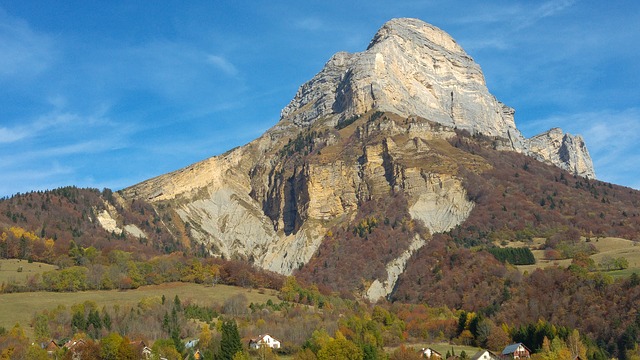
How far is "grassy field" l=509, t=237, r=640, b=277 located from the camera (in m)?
127

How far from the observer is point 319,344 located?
3647 inches

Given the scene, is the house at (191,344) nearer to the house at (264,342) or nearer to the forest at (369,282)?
the forest at (369,282)

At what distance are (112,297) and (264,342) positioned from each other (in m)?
40.2

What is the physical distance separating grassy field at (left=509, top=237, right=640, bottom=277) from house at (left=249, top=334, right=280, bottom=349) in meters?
54.7

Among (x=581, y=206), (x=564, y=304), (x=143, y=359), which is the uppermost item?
(x=581, y=206)

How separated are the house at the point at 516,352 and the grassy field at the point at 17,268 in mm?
77540

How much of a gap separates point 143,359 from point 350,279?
8673 cm

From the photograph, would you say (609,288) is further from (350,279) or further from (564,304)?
(350,279)

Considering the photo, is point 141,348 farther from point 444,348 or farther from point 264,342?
point 444,348

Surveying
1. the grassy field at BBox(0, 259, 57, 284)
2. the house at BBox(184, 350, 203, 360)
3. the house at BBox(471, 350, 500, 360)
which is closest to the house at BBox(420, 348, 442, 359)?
the house at BBox(471, 350, 500, 360)

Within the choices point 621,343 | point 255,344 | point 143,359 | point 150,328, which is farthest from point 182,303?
point 621,343

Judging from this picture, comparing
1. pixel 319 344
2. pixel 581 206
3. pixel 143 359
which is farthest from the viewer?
pixel 581 206

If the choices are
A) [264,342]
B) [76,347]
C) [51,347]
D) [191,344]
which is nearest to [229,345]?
[264,342]

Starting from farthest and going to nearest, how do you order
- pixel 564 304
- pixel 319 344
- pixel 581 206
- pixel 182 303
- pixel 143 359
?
pixel 581 206, pixel 182 303, pixel 564 304, pixel 319 344, pixel 143 359
